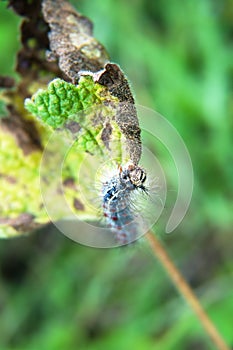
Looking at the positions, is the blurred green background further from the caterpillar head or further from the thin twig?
the caterpillar head

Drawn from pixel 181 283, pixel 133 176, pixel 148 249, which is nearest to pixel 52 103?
pixel 133 176

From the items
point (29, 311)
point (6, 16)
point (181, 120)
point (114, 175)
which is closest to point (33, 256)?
point (29, 311)

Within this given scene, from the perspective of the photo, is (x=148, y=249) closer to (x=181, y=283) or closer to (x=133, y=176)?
(x=181, y=283)

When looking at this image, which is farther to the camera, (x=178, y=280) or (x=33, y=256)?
(x=33, y=256)

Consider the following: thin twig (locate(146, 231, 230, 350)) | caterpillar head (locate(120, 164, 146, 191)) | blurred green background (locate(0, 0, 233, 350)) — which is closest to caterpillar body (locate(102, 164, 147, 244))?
caterpillar head (locate(120, 164, 146, 191))

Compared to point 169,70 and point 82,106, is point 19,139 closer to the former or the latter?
point 82,106

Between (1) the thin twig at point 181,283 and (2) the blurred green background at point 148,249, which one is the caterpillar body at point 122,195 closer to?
(1) the thin twig at point 181,283

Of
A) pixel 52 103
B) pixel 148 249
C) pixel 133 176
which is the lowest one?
pixel 133 176

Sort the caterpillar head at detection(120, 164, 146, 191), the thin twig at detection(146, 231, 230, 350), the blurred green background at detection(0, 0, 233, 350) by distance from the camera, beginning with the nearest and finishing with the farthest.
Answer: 1. the caterpillar head at detection(120, 164, 146, 191)
2. the thin twig at detection(146, 231, 230, 350)
3. the blurred green background at detection(0, 0, 233, 350)
